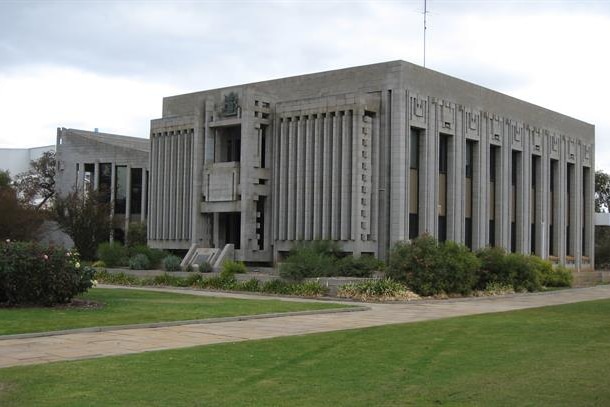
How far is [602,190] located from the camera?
9069cm

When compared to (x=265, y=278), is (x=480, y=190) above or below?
above

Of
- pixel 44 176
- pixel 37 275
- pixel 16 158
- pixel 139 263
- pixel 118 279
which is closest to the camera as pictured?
pixel 37 275

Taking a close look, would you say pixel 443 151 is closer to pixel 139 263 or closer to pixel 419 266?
pixel 419 266

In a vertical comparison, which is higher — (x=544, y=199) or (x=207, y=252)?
(x=544, y=199)

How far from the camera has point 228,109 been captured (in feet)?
136

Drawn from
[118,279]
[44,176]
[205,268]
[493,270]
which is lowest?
[118,279]

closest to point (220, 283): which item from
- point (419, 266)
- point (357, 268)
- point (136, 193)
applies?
point (357, 268)

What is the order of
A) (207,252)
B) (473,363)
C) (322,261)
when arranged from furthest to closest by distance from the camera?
(207,252), (322,261), (473,363)

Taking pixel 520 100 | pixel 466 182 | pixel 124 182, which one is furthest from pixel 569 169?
pixel 124 182

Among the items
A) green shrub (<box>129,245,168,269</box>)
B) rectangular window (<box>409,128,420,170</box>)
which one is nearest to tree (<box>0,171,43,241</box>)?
green shrub (<box>129,245,168,269</box>)

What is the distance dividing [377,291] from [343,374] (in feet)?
56.5

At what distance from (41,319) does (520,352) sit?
11.0 metres

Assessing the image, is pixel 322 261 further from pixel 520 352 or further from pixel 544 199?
pixel 544 199

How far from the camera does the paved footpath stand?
A: 504 inches
